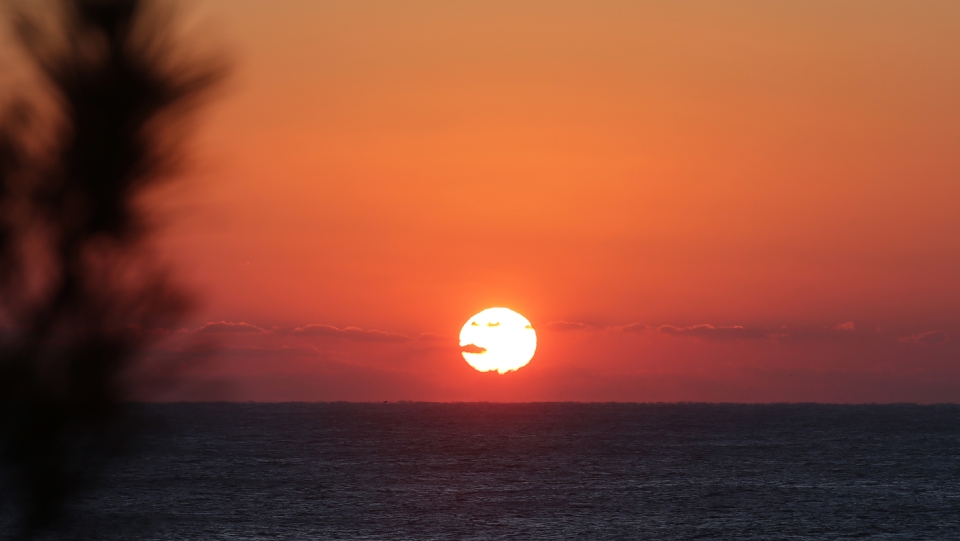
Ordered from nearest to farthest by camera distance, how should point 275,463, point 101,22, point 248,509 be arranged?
1. point 101,22
2. point 248,509
3. point 275,463

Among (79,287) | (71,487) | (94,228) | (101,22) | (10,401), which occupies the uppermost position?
(101,22)

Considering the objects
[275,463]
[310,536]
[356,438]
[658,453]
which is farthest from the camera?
[356,438]

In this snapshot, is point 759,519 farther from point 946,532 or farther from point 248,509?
point 248,509

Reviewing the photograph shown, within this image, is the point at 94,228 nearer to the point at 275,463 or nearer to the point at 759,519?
the point at 759,519

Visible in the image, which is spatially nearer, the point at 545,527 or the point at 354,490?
the point at 545,527

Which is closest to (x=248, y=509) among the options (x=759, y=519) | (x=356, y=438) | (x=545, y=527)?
(x=545, y=527)

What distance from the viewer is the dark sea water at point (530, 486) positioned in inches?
2208

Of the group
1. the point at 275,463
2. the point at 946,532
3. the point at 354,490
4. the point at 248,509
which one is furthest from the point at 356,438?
the point at 946,532

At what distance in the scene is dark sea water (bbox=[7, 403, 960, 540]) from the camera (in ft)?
184

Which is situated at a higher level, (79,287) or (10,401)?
(79,287)

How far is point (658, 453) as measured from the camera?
114 meters

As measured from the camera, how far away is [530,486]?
7938 cm

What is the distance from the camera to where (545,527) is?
184 ft

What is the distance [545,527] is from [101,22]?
5396 centimetres
